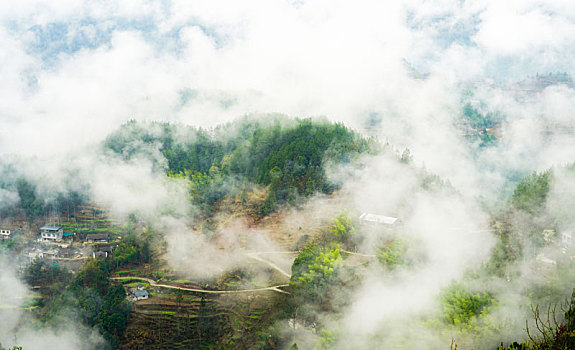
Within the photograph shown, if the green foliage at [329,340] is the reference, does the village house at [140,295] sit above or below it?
above

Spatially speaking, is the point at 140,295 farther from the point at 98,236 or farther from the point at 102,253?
the point at 98,236

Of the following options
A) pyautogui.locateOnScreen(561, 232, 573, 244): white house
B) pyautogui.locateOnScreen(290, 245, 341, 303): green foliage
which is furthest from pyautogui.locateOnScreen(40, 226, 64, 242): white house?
pyautogui.locateOnScreen(561, 232, 573, 244): white house

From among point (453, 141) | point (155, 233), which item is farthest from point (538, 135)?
point (155, 233)

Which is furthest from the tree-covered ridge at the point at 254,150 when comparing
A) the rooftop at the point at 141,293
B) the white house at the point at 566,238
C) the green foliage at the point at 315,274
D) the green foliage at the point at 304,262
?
the white house at the point at 566,238

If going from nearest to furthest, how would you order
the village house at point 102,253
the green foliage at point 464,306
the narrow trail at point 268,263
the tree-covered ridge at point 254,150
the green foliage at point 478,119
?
1. the green foliage at point 464,306
2. the narrow trail at point 268,263
3. the village house at point 102,253
4. the tree-covered ridge at point 254,150
5. the green foliage at point 478,119

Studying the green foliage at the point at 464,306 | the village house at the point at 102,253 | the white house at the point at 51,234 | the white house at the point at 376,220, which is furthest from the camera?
the white house at the point at 51,234

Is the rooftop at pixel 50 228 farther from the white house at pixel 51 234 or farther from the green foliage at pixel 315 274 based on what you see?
the green foliage at pixel 315 274

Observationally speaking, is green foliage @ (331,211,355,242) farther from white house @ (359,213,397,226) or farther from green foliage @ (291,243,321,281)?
green foliage @ (291,243,321,281)
